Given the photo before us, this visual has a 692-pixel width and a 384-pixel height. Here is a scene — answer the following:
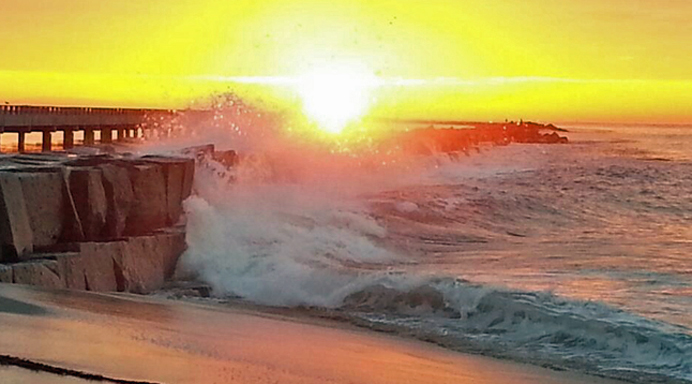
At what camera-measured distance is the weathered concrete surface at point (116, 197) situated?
40.7 feet

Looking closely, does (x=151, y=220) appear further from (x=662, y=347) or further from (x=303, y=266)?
(x=662, y=347)

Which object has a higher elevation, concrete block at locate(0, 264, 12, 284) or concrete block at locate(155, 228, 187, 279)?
concrete block at locate(0, 264, 12, 284)

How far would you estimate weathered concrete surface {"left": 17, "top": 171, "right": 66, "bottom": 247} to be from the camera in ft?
36.0

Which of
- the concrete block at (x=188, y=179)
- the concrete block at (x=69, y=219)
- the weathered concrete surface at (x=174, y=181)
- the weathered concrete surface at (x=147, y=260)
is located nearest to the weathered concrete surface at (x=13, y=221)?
the concrete block at (x=69, y=219)

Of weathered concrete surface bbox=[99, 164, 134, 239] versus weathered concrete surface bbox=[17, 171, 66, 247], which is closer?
weathered concrete surface bbox=[17, 171, 66, 247]

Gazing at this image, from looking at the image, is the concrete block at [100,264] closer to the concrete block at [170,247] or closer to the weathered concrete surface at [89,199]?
the weathered concrete surface at [89,199]

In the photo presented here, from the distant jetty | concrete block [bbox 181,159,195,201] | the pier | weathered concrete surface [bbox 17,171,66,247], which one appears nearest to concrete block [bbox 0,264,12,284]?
the distant jetty

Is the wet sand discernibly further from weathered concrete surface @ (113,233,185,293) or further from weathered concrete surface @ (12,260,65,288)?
weathered concrete surface @ (113,233,185,293)

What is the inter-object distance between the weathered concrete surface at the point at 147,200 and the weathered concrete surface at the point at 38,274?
2448 millimetres

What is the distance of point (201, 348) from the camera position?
8.00 meters

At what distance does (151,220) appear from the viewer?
1378 centimetres

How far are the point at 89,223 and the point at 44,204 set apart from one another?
82 centimetres

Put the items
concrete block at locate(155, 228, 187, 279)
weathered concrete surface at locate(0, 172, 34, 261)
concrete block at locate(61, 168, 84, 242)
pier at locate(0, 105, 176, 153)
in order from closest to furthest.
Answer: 1. weathered concrete surface at locate(0, 172, 34, 261)
2. concrete block at locate(61, 168, 84, 242)
3. concrete block at locate(155, 228, 187, 279)
4. pier at locate(0, 105, 176, 153)

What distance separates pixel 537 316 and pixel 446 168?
37816 millimetres
